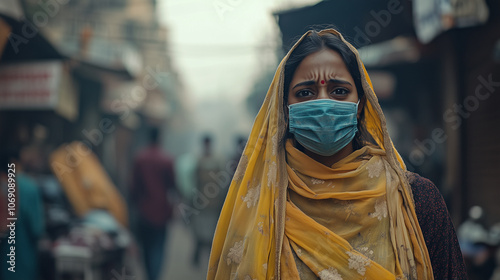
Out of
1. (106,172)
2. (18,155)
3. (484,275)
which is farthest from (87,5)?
(484,275)

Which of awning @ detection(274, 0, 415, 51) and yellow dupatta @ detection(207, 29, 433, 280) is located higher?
awning @ detection(274, 0, 415, 51)

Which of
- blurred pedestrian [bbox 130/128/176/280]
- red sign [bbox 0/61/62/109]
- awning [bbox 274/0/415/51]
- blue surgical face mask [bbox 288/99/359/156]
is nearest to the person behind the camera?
blue surgical face mask [bbox 288/99/359/156]

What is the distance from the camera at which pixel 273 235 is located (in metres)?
1.63

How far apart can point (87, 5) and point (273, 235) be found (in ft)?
26.9

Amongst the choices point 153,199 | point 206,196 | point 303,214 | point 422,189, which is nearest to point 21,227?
point 153,199

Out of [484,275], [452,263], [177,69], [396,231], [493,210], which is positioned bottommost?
[484,275]

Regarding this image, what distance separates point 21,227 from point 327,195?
385 cm

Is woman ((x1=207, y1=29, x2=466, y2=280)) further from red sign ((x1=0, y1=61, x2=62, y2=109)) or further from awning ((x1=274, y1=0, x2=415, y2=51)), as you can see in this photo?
red sign ((x1=0, y1=61, x2=62, y2=109))

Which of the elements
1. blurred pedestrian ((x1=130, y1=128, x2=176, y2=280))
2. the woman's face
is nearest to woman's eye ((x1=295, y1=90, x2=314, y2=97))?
the woman's face

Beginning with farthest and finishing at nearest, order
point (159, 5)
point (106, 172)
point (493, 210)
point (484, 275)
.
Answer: point (159, 5)
point (106, 172)
point (493, 210)
point (484, 275)

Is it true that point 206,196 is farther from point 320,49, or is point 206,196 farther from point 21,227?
point 320,49

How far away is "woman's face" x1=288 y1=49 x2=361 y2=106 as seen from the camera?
170 centimetres

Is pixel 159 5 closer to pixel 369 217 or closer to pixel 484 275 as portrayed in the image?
pixel 484 275

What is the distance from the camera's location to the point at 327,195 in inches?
65.1
